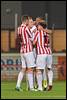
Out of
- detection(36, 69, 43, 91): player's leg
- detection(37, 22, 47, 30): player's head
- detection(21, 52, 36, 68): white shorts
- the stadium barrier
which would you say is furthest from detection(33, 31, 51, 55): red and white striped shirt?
the stadium barrier

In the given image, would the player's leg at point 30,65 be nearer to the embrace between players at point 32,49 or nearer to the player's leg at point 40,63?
the embrace between players at point 32,49

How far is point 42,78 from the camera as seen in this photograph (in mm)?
16844

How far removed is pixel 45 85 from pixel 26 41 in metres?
1.19

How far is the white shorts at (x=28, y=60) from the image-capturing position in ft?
53.1

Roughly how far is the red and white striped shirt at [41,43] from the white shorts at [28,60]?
0.67ft

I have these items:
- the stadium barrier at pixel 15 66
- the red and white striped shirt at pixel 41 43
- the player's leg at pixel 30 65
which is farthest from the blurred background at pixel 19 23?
the red and white striped shirt at pixel 41 43

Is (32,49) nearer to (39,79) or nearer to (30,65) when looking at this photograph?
(30,65)

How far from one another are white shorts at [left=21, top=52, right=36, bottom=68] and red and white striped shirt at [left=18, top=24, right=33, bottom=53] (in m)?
0.10

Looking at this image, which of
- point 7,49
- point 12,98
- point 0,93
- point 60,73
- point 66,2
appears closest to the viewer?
point 12,98

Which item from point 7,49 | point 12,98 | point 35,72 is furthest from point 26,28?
point 7,49

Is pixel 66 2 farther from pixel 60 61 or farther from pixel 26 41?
pixel 26 41

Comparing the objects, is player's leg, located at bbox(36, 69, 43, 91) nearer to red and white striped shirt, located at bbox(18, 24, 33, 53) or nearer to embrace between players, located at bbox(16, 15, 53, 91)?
embrace between players, located at bbox(16, 15, 53, 91)

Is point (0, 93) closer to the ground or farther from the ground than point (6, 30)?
closer to the ground

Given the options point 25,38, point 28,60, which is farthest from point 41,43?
point 28,60
